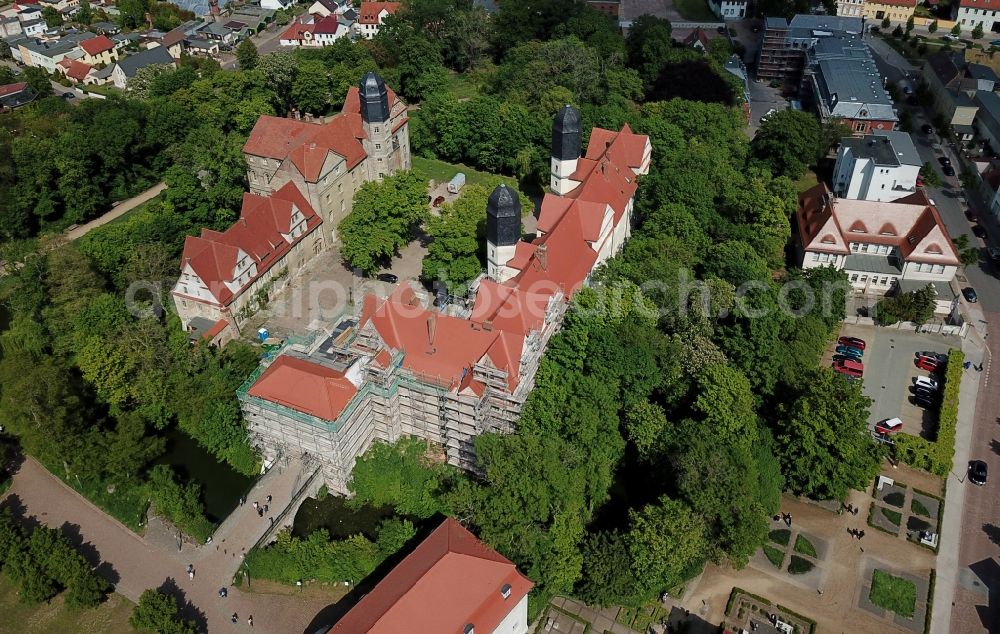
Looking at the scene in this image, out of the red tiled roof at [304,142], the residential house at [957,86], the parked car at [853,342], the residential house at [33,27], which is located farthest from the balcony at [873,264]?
the residential house at [33,27]

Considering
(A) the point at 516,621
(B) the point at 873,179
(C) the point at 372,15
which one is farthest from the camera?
(C) the point at 372,15

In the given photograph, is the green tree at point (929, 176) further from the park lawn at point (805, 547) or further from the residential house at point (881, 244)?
the park lawn at point (805, 547)

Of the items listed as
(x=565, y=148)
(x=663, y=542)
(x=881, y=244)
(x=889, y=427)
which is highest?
(x=565, y=148)

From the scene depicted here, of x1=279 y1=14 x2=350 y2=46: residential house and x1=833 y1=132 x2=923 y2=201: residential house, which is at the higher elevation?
x1=833 y1=132 x2=923 y2=201: residential house

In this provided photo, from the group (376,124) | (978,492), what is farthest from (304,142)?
(978,492)

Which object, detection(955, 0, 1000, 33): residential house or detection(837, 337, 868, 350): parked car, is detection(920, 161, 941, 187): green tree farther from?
detection(955, 0, 1000, 33): residential house

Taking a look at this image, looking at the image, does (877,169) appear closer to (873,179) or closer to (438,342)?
(873,179)

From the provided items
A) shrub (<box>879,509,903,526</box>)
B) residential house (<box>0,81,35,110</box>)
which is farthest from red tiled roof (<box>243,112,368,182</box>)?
shrub (<box>879,509,903,526</box>)
